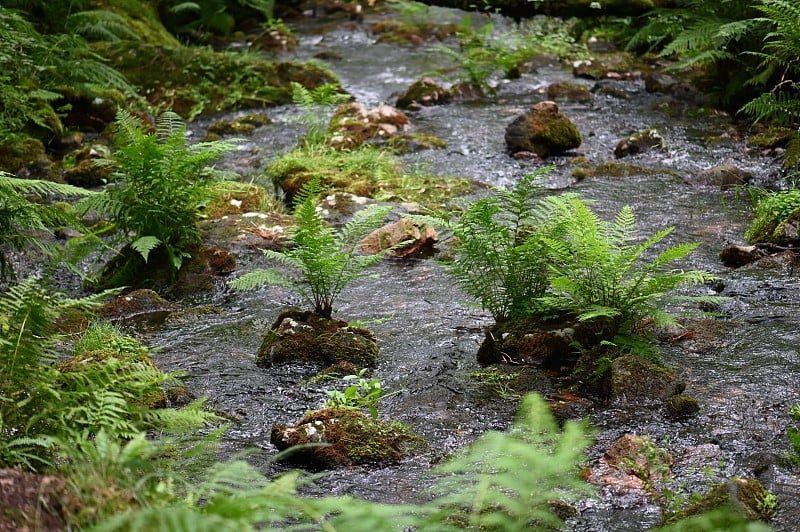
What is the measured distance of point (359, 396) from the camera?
15.5ft

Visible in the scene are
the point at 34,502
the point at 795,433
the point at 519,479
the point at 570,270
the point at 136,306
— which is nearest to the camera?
the point at 34,502

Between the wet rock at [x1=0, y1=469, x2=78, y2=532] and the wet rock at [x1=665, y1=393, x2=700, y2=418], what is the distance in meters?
3.23

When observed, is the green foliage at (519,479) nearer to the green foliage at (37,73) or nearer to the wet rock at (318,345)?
the wet rock at (318,345)

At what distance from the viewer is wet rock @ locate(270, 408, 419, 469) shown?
3.98 meters

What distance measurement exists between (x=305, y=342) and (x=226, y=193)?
12.3ft

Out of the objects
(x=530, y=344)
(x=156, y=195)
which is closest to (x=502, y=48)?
(x=156, y=195)

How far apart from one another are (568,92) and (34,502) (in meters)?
11.7

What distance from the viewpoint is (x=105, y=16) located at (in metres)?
13.1

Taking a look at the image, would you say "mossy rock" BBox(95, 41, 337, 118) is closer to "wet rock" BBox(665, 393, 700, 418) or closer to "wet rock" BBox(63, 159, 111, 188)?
"wet rock" BBox(63, 159, 111, 188)

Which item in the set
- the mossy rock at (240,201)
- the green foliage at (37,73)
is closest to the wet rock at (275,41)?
the green foliage at (37,73)

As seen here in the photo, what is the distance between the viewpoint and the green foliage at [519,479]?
218 cm

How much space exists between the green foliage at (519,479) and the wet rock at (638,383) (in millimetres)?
527

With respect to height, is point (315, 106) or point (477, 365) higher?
point (315, 106)

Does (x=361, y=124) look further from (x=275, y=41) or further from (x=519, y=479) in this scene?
(x=519, y=479)
